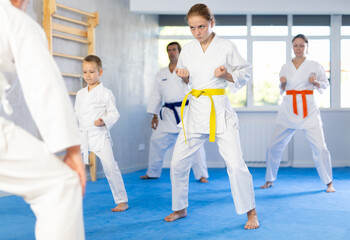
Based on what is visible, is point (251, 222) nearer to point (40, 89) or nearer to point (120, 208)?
point (120, 208)

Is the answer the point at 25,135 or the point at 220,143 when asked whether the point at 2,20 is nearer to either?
the point at 25,135

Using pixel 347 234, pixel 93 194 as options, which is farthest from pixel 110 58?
pixel 347 234

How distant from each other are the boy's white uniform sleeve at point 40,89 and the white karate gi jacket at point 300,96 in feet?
11.3

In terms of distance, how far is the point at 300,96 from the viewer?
172 inches

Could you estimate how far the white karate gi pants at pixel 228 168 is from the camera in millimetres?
2727

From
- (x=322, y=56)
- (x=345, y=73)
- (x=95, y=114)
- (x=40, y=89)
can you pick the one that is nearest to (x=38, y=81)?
(x=40, y=89)

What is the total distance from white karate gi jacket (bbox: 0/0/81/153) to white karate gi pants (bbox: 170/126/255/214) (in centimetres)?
174

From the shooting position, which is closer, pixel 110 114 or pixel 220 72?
pixel 220 72

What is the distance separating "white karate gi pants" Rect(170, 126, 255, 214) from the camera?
2.73 m

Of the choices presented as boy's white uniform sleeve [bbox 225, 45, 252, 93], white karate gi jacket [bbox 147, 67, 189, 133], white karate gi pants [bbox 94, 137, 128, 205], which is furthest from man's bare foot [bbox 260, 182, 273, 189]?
boy's white uniform sleeve [bbox 225, 45, 252, 93]

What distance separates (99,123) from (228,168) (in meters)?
1.03

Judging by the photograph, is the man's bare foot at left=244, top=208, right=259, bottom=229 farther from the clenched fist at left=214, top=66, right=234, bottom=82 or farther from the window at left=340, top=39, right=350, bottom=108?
the window at left=340, top=39, right=350, bottom=108

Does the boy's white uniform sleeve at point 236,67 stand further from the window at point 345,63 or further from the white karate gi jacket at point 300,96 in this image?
the window at point 345,63

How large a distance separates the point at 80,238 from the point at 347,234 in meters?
1.97
